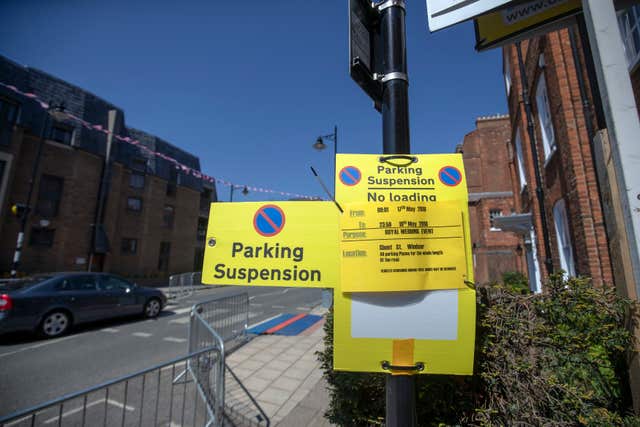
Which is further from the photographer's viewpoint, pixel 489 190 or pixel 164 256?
pixel 164 256

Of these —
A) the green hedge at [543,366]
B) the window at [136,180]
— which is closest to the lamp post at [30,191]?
the window at [136,180]

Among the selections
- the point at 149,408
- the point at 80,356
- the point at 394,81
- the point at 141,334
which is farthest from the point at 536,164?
the point at 80,356

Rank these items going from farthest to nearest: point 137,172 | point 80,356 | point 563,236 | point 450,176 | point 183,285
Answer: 1. point 137,172
2. point 183,285
3. point 563,236
4. point 80,356
5. point 450,176

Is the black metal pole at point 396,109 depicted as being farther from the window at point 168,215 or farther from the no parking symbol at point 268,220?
the window at point 168,215

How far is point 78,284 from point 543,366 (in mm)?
10907

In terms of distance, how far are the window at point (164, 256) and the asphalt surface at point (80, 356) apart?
19.9m

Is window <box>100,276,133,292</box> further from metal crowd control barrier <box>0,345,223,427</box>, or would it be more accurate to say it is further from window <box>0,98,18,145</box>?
window <box>0,98,18,145</box>

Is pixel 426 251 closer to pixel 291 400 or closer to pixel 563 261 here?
pixel 291 400

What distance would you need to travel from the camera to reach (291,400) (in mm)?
4078

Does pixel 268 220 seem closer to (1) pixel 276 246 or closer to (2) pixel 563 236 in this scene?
(1) pixel 276 246

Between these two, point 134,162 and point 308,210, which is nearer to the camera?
point 308,210

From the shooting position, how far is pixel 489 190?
1056 inches

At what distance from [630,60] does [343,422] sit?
23.3ft

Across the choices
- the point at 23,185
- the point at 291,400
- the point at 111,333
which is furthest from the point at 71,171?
the point at 291,400
